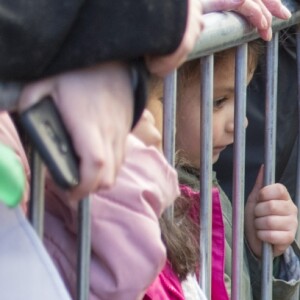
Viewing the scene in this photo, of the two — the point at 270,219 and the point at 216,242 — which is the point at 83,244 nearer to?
the point at 216,242

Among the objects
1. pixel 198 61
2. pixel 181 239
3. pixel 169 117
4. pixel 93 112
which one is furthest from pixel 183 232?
pixel 93 112

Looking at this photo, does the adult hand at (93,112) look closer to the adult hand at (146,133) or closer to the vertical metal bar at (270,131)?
the adult hand at (146,133)

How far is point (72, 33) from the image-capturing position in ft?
3.16

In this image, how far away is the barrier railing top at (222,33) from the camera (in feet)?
5.36

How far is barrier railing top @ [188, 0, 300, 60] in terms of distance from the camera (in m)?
1.63

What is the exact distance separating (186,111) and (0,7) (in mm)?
1053

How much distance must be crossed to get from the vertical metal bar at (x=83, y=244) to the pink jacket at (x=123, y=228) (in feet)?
0.09

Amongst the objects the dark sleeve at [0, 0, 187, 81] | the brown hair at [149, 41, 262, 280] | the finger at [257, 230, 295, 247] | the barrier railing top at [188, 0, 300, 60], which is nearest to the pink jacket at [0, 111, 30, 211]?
the dark sleeve at [0, 0, 187, 81]

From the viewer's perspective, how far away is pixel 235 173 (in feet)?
6.31

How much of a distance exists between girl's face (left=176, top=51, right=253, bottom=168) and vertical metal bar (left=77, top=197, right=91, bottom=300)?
2.79ft

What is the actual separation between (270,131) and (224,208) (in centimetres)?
30

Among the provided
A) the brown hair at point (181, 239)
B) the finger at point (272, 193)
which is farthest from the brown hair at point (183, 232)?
the finger at point (272, 193)

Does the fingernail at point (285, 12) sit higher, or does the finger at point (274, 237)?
the fingernail at point (285, 12)

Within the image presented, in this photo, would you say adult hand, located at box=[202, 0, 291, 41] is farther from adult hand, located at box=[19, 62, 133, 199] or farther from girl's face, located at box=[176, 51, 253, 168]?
adult hand, located at box=[19, 62, 133, 199]
